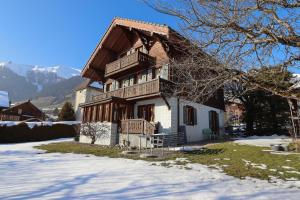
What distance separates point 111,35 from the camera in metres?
21.9

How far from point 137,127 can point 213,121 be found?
8.33 metres

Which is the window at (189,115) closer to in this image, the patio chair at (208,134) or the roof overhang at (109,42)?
the patio chair at (208,134)

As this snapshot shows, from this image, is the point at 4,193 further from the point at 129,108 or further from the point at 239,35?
the point at 129,108

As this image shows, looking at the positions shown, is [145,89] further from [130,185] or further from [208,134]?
[130,185]

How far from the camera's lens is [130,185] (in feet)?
18.5

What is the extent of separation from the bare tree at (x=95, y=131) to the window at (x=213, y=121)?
8.96m

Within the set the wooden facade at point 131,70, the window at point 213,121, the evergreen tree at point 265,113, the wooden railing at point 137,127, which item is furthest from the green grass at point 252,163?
the evergreen tree at point 265,113

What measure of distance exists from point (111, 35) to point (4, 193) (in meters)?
18.8

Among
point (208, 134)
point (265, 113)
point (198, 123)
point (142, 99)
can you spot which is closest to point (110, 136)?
point (142, 99)

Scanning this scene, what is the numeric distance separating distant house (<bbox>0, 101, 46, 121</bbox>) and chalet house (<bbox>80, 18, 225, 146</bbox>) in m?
24.0

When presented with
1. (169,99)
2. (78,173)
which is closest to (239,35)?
(78,173)

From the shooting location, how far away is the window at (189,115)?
17.1 metres

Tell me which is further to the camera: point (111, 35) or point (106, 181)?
point (111, 35)

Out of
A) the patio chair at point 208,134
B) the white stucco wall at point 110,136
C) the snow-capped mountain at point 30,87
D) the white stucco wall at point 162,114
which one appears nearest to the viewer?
the white stucco wall at point 162,114
